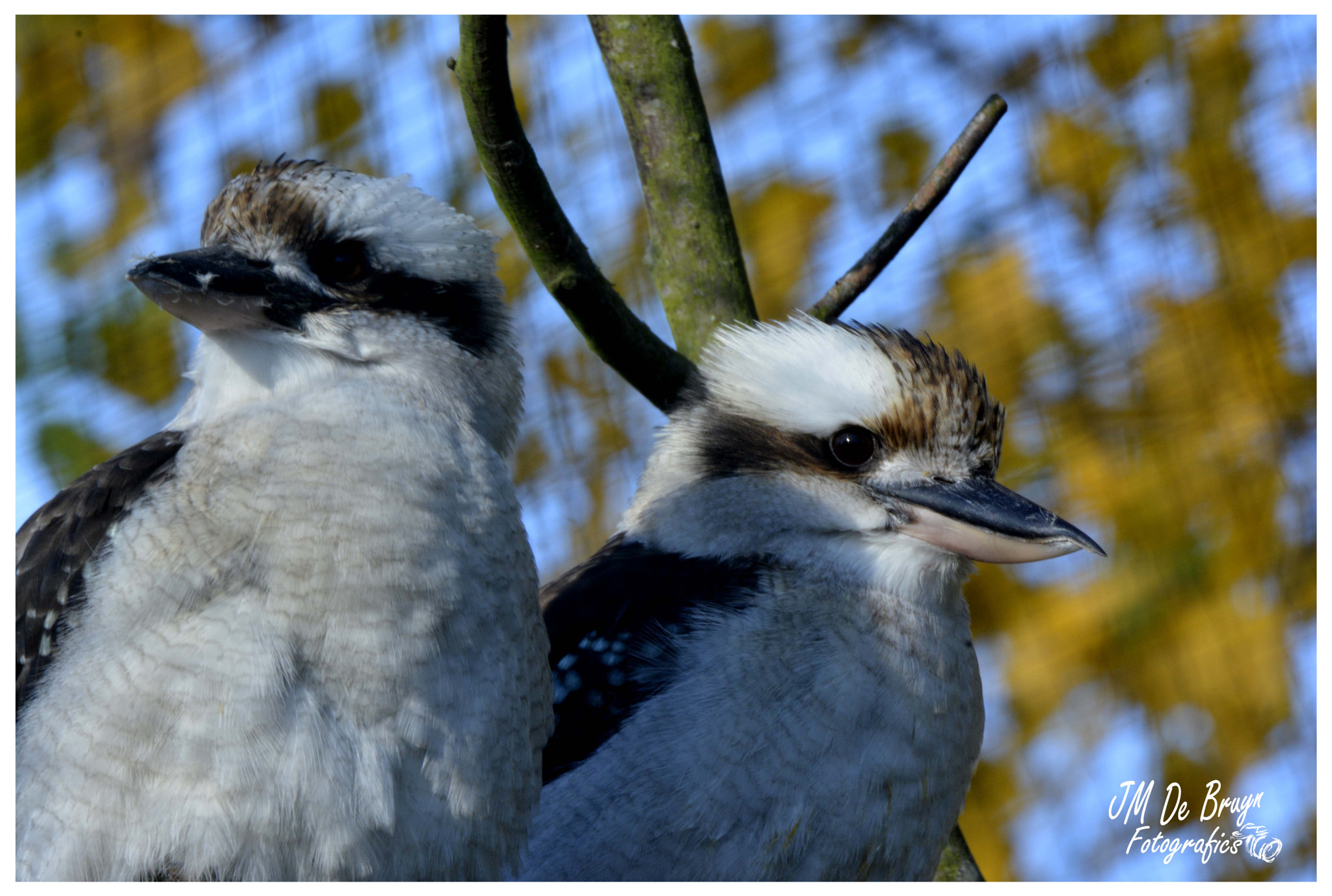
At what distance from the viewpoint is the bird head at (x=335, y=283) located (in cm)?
167

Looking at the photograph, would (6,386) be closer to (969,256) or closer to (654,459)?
(654,459)

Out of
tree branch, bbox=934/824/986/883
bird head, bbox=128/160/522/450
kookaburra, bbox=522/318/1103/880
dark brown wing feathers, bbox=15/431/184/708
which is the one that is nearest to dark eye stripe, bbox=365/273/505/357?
bird head, bbox=128/160/522/450

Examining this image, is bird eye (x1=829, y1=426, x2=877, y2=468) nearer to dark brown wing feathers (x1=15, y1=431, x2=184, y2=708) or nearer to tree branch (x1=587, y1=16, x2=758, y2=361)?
tree branch (x1=587, y1=16, x2=758, y2=361)

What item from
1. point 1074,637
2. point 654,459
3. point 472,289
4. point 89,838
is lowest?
point 1074,637

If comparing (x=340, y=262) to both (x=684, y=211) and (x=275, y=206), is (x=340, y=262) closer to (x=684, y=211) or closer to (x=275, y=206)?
(x=275, y=206)

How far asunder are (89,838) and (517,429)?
77 cm

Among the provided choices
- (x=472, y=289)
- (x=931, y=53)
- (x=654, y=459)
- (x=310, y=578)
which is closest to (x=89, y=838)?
(x=310, y=578)

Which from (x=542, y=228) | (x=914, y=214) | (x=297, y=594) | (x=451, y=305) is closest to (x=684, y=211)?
(x=914, y=214)

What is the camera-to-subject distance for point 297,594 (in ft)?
5.00

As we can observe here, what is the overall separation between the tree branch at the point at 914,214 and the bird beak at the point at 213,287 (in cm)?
116

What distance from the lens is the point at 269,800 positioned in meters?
1.46

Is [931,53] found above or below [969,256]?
above

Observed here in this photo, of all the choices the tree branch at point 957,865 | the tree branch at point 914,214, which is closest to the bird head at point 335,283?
the tree branch at point 914,214

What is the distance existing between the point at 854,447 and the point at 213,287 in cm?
106
